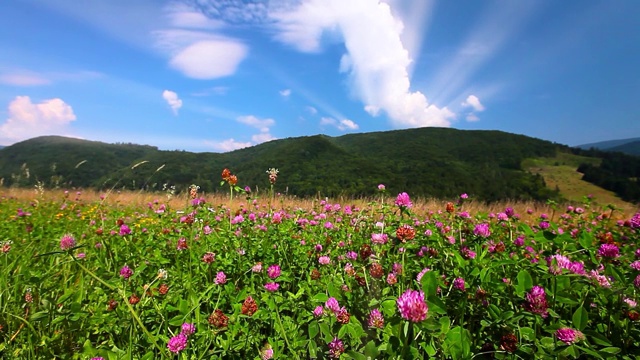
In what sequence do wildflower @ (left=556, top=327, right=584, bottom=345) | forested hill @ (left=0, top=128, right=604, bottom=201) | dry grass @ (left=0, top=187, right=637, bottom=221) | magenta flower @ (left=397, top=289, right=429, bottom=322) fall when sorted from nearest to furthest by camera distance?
magenta flower @ (left=397, top=289, right=429, bottom=322) → wildflower @ (left=556, top=327, right=584, bottom=345) → dry grass @ (left=0, top=187, right=637, bottom=221) → forested hill @ (left=0, top=128, right=604, bottom=201)

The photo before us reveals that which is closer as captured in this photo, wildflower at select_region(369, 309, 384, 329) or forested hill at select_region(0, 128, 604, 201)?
wildflower at select_region(369, 309, 384, 329)

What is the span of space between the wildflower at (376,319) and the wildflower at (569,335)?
2.66 feet

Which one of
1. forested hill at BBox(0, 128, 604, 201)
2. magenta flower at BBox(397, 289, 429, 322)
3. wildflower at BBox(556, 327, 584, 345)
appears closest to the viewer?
magenta flower at BBox(397, 289, 429, 322)

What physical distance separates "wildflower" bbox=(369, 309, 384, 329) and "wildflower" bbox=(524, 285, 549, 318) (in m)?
0.72

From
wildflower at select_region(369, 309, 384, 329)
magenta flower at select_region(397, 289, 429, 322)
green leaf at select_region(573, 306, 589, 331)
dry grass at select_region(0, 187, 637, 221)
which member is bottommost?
dry grass at select_region(0, 187, 637, 221)

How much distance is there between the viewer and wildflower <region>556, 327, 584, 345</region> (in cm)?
140

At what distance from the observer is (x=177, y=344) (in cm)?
175

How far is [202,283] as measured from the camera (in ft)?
9.04

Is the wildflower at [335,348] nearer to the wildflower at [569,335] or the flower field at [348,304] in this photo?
the flower field at [348,304]

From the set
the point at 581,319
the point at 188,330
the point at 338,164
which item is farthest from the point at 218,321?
the point at 338,164

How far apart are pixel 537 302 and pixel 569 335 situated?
0.55 ft

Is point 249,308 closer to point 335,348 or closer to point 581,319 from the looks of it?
point 335,348

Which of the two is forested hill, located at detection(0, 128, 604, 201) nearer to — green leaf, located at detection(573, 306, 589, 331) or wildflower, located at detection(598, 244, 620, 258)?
wildflower, located at detection(598, 244, 620, 258)

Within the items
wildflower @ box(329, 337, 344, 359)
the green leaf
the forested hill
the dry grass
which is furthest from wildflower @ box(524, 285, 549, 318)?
the forested hill
